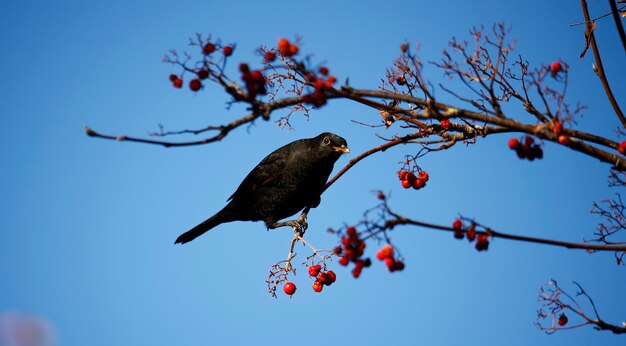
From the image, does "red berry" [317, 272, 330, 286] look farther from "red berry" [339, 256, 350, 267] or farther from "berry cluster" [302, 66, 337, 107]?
"berry cluster" [302, 66, 337, 107]

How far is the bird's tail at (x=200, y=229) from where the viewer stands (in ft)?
24.6

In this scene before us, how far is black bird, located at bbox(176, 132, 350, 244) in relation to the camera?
6.36 meters

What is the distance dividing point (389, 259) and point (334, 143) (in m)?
3.77

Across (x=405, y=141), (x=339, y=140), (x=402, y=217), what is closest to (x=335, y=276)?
(x=405, y=141)

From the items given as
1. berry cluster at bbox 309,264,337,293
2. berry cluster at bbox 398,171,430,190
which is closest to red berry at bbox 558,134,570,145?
berry cluster at bbox 398,171,430,190

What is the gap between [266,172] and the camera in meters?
6.98

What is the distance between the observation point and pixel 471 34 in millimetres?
3172

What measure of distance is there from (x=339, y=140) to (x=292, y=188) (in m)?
0.86

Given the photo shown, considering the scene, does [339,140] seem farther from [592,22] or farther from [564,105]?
[564,105]

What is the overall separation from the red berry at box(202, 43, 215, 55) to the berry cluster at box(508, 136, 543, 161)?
156 centimetres

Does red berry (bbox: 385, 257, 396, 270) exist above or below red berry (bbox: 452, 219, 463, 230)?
below

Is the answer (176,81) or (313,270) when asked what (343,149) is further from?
(176,81)

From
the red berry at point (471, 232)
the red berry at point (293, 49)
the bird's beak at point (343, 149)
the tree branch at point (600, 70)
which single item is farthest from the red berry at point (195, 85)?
the bird's beak at point (343, 149)

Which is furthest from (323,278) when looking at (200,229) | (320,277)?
(200,229)
